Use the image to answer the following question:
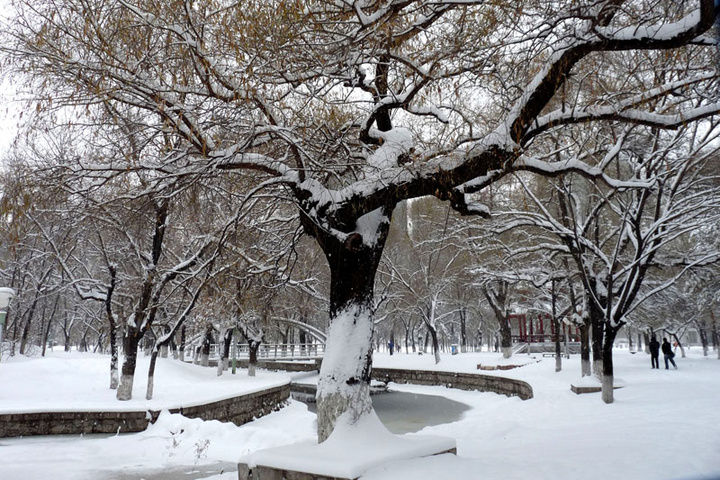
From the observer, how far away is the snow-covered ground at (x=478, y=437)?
234 inches

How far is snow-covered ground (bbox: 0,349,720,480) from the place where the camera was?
19.5ft

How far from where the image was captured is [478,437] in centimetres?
1090

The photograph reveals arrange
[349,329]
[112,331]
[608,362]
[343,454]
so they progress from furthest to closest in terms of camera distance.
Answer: [112,331], [608,362], [349,329], [343,454]

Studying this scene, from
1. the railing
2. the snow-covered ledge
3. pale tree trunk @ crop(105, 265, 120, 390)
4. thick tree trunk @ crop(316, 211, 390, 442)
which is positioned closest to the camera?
the snow-covered ledge

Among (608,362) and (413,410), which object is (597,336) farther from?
(413,410)

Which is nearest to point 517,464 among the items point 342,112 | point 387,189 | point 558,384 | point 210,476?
point 387,189

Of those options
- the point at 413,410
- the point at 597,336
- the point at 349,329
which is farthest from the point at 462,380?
the point at 349,329

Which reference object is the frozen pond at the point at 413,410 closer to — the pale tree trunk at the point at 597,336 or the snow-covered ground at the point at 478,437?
the snow-covered ground at the point at 478,437

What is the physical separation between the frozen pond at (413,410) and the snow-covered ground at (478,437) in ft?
3.19

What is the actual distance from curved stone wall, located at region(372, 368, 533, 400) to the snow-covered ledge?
1220 cm

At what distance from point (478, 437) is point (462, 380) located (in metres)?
14.1

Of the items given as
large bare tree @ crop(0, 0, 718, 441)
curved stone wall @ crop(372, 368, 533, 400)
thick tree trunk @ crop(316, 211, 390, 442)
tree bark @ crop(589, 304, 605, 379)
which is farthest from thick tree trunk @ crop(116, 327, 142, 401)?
tree bark @ crop(589, 304, 605, 379)

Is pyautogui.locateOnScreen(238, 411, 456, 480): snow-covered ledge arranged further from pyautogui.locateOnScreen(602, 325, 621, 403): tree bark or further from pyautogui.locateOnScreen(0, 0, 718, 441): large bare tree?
pyautogui.locateOnScreen(602, 325, 621, 403): tree bark

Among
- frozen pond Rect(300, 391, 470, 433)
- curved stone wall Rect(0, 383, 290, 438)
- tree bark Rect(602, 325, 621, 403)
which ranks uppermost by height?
tree bark Rect(602, 325, 621, 403)
